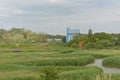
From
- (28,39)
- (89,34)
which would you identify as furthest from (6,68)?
(28,39)

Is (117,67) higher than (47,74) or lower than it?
lower

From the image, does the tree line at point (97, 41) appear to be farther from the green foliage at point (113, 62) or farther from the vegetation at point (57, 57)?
the green foliage at point (113, 62)

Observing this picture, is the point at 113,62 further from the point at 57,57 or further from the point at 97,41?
the point at 97,41

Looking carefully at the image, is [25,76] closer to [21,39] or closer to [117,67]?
[117,67]

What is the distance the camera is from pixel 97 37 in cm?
8131

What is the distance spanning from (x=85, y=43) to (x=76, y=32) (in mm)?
38599

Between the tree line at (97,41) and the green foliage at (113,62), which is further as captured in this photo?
the tree line at (97,41)

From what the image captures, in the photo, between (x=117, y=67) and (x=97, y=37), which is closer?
(x=117, y=67)

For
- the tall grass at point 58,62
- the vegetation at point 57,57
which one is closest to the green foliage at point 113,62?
the vegetation at point 57,57

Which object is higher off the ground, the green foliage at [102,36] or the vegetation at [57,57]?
the green foliage at [102,36]

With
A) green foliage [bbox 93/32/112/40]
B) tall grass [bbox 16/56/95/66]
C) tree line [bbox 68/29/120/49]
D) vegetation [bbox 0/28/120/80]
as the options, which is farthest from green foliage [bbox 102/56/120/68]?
green foliage [bbox 93/32/112/40]

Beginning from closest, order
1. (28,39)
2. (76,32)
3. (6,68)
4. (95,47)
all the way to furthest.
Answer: (6,68) → (95,47) → (76,32) → (28,39)

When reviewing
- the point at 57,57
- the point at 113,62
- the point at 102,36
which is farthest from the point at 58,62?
the point at 102,36

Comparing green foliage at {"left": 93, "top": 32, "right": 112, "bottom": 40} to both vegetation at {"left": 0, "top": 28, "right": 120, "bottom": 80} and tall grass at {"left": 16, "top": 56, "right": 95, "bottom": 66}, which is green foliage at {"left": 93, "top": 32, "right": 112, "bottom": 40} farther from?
tall grass at {"left": 16, "top": 56, "right": 95, "bottom": 66}
